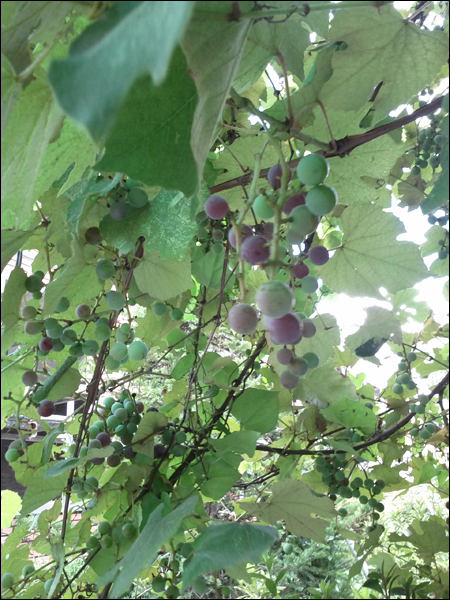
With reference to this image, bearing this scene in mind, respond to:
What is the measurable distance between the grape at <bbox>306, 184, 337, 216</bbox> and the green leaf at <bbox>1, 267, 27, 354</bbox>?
1.01 ft

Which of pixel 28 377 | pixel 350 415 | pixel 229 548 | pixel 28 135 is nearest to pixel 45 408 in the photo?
pixel 28 377

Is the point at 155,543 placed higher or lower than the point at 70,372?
lower

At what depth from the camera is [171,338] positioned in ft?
3.49

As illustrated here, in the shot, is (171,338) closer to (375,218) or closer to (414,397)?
(375,218)

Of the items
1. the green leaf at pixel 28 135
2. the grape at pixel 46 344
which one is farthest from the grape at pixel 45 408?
the green leaf at pixel 28 135

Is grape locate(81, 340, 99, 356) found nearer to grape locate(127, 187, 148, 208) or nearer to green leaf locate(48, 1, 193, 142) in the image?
grape locate(127, 187, 148, 208)

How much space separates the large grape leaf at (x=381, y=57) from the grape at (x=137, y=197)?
240 millimetres

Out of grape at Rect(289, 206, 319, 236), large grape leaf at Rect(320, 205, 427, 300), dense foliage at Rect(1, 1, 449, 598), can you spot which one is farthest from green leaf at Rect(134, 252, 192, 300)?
grape at Rect(289, 206, 319, 236)

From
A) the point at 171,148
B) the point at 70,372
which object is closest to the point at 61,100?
the point at 171,148

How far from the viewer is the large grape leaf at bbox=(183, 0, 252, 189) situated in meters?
0.28

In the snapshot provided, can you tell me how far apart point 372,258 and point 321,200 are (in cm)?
28

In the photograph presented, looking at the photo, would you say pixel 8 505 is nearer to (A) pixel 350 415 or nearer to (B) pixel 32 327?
(B) pixel 32 327

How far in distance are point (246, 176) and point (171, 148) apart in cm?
29

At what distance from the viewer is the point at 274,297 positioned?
0.32 m
